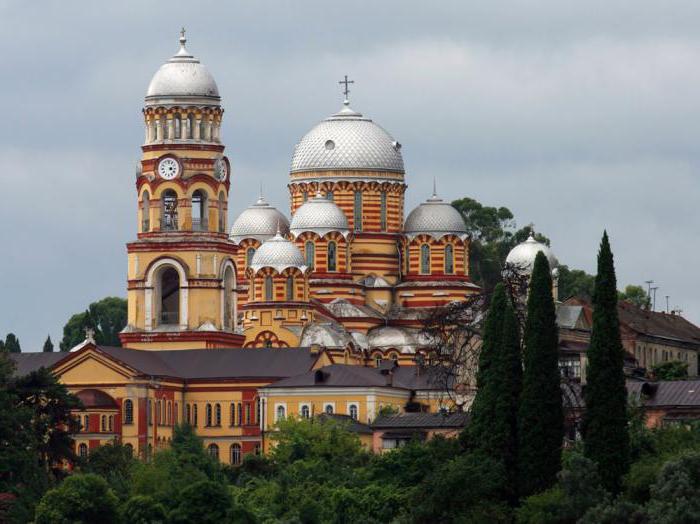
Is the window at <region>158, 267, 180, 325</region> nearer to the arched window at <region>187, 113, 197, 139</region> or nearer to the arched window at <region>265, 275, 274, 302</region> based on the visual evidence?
the arched window at <region>265, 275, 274, 302</region>

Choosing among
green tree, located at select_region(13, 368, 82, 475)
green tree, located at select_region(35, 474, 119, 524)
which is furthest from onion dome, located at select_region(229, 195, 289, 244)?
green tree, located at select_region(35, 474, 119, 524)

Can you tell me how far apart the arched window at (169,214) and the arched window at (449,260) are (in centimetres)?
1427

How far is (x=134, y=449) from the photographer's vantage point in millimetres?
111312

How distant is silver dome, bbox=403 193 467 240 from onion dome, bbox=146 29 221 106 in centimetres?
1354

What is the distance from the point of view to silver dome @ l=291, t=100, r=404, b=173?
420 ft

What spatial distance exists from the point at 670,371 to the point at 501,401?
3955cm

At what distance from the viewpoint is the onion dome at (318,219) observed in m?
125

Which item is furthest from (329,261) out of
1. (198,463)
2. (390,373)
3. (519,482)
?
(519,482)

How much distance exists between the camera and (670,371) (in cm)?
11469

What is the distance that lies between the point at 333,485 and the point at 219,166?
34.5 metres

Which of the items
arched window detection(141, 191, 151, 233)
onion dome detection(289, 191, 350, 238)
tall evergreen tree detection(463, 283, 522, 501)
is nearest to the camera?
tall evergreen tree detection(463, 283, 522, 501)

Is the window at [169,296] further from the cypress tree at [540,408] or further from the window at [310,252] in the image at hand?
the cypress tree at [540,408]

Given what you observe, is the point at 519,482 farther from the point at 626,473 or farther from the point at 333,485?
the point at 333,485

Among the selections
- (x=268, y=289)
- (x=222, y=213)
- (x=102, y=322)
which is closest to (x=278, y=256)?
(x=268, y=289)
